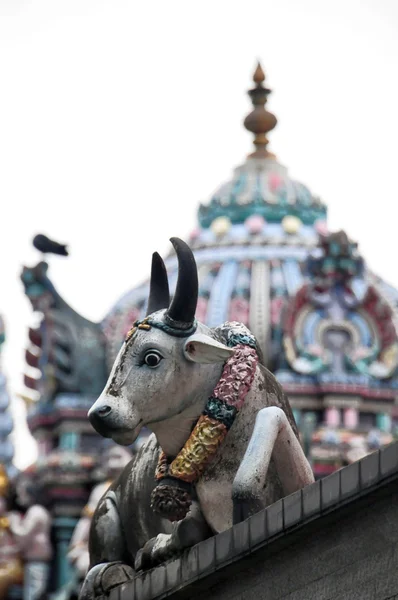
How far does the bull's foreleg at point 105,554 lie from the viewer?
59.8ft

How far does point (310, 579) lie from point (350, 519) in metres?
0.55

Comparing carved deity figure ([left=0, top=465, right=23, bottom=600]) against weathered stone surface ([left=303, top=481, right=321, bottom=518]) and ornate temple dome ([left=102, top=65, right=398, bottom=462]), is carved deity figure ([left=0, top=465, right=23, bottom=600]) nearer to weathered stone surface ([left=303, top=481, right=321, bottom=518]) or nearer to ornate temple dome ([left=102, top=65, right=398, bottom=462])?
ornate temple dome ([left=102, top=65, right=398, bottom=462])

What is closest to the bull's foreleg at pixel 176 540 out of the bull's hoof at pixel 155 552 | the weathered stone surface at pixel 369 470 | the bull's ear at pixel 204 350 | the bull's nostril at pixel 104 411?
the bull's hoof at pixel 155 552

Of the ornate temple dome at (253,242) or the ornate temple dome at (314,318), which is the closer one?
the ornate temple dome at (314,318)

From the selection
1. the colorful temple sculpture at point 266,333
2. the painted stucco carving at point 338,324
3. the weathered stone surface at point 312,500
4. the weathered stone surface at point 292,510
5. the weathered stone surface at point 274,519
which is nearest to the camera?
the weathered stone surface at point 312,500

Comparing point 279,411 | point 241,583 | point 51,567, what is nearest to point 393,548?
point 241,583

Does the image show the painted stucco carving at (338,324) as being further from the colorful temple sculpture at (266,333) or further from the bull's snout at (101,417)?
the bull's snout at (101,417)

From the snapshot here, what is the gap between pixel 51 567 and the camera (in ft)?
158

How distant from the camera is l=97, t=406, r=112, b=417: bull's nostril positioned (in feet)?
57.3

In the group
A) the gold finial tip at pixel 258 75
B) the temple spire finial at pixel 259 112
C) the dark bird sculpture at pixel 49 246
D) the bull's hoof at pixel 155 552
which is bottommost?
the bull's hoof at pixel 155 552

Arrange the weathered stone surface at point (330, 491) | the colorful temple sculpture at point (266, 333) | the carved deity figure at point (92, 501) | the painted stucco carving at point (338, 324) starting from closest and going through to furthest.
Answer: the weathered stone surface at point (330, 491), the carved deity figure at point (92, 501), the colorful temple sculpture at point (266, 333), the painted stucco carving at point (338, 324)

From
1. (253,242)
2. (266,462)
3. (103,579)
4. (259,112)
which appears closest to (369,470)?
(266,462)

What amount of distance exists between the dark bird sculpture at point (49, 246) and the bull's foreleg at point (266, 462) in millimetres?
A: 32206

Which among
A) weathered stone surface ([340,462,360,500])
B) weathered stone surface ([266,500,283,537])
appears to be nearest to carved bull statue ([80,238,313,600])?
weathered stone surface ([266,500,283,537])
